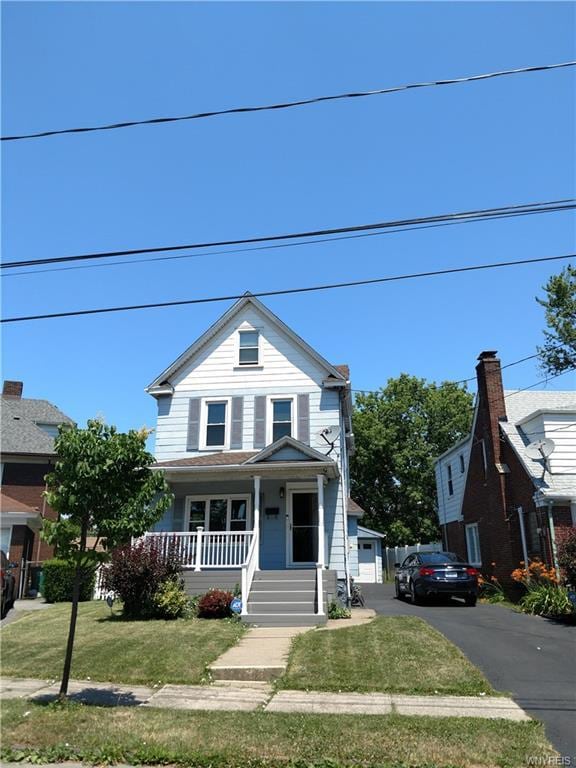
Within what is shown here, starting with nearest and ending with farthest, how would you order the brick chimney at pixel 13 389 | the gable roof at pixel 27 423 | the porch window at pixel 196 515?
the porch window at pixel 196 515
the gable roof at pixel 27 423
the brick chimney at pixel 13 389

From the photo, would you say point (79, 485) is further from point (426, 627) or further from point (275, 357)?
point (275, 357)

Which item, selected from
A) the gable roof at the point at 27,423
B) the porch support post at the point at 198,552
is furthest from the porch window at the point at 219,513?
the gable roof at the point at 27,423

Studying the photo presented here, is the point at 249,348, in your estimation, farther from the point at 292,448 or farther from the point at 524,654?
the point at 524,654

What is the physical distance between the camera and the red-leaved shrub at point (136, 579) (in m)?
13.3

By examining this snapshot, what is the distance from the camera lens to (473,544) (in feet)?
75.9

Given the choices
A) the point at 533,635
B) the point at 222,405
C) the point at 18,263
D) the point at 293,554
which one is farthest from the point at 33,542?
the point at 533,635

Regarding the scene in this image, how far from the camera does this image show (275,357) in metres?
19.3

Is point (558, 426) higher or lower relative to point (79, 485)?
higher

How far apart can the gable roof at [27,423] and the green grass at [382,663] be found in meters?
15.9

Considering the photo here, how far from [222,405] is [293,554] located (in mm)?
5406

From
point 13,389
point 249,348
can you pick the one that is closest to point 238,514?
point 249,348

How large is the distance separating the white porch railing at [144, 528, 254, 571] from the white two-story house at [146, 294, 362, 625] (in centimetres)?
3

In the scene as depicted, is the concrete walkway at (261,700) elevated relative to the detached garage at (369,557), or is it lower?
lower

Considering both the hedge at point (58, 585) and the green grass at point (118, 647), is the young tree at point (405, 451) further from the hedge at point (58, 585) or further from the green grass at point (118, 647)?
the green grass at point (118, 647)
